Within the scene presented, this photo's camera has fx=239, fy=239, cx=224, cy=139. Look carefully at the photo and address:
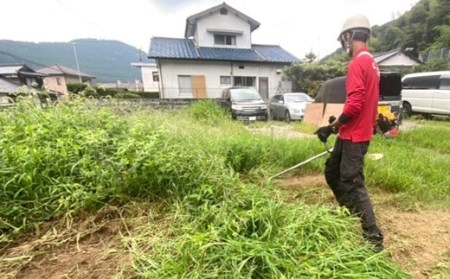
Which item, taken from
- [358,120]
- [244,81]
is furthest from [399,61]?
[358,120]

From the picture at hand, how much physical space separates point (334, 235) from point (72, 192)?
207 centimetres

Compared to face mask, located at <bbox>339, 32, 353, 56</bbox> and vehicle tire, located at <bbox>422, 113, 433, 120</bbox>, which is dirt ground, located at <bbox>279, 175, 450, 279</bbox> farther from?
vehicle tire, located at <bbox>422, 113, 433, 120</bbox>

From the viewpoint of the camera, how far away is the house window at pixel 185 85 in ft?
48.9

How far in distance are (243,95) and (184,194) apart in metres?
7.95

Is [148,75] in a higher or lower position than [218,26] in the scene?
lower

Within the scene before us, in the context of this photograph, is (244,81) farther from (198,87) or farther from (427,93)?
(427,93)

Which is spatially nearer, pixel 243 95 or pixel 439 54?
pixel 243 95

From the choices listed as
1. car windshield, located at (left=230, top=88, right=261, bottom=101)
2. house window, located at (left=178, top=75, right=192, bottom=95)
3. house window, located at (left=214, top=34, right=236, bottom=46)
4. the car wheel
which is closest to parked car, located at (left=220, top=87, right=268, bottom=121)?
car windshield, located at (left=230, top=88, right=261, bottom=101)

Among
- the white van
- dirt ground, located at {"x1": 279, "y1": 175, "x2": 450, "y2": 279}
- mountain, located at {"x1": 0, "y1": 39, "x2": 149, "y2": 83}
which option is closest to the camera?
dirt ground, located at {"x1": 279, "y1": 175, "x2": 450, "y2": 279}

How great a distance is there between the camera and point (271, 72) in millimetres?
16578

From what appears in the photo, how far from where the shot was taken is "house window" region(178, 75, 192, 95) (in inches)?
587

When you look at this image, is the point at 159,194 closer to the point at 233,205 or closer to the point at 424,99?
the point at 233,205

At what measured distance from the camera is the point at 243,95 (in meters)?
9.64

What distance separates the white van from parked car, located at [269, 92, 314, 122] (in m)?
3.73
